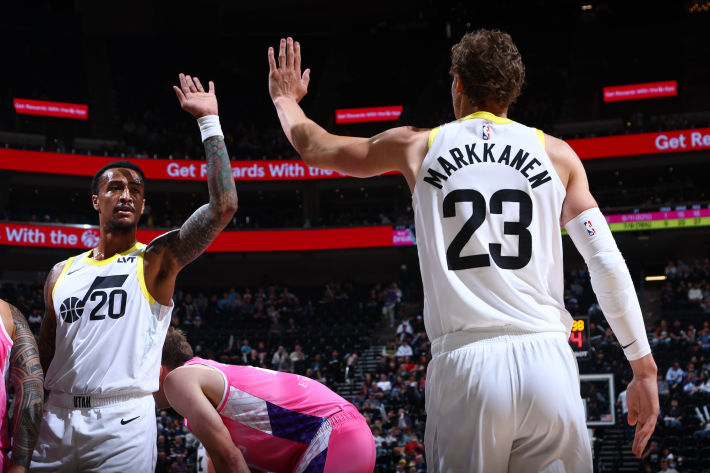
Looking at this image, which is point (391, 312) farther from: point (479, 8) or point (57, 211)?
point (479, 8)

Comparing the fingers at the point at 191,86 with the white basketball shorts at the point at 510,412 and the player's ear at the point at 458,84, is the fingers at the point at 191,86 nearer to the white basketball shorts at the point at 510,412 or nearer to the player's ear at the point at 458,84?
the player's ear at the point at 458,84

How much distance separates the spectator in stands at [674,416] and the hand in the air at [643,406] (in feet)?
40.3

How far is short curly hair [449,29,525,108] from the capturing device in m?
2.37

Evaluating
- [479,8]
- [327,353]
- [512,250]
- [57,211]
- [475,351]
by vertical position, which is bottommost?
[327,353]

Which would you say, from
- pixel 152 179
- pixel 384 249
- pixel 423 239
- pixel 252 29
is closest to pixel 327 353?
pixel 384 249

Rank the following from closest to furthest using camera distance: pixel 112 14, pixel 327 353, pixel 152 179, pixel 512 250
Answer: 1. pixel 512 250
2. pixel 327 353
3. pixel 152 179
4. pixel 112 14

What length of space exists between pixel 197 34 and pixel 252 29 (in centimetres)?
302

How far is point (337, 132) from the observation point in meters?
31.8

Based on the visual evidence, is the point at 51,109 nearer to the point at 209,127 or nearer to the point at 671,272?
the point at 671,272

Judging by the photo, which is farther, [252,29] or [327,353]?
[252,29]

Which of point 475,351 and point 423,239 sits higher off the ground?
point 423,239

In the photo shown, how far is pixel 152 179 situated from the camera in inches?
1076

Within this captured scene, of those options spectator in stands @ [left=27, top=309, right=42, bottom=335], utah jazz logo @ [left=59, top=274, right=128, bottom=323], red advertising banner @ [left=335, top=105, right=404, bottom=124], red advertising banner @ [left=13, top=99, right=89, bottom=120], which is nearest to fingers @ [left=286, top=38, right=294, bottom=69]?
utah jazz logo @ [left=59, top=274, right=128, bottom=323]

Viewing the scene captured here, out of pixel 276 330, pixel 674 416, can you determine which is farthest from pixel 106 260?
pixel 276 330
